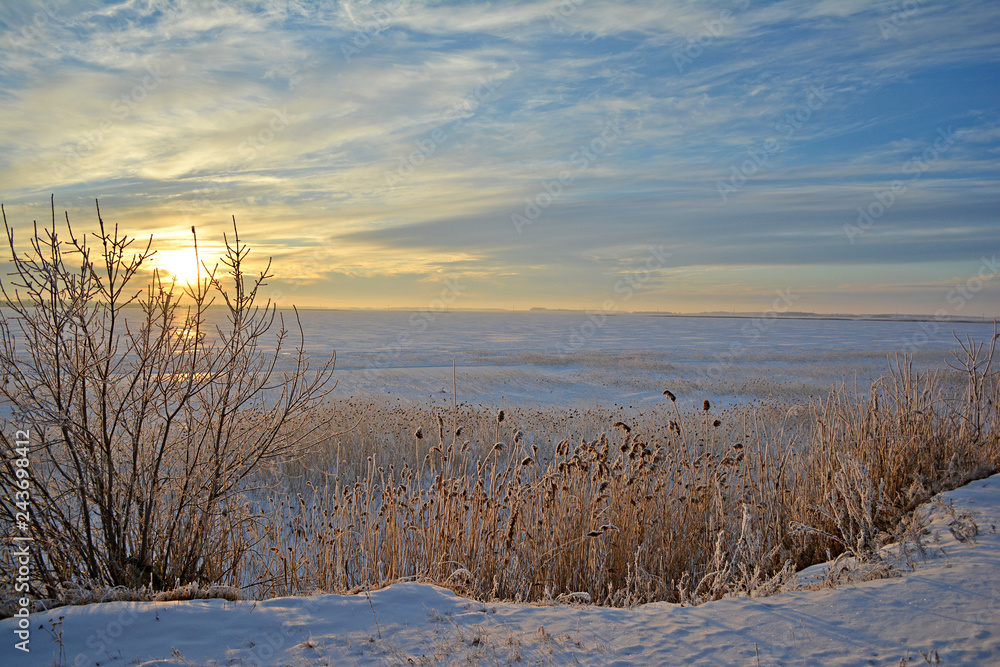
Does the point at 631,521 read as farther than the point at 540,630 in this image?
Yes

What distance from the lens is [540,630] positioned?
315 cm

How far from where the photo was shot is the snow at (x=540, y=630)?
289cm

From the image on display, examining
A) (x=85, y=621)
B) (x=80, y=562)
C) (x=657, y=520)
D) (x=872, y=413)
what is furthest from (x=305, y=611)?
(x=872, y=413)

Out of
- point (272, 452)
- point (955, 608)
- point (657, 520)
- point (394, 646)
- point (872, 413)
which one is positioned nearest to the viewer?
point (394, 646)

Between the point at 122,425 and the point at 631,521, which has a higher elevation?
the point at 122,425

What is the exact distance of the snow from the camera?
2889 millimetres

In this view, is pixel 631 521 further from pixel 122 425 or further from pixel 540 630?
pixel 122 425

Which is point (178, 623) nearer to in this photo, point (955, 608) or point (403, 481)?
point (403, 481)

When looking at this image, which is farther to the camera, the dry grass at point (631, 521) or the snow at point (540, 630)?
the dry grass at point (631, 521)

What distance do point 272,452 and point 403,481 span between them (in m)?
1.44

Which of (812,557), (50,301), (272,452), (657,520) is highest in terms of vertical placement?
(50,301)

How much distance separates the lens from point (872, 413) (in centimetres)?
660

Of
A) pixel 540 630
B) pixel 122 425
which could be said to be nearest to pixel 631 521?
pixel 540 630

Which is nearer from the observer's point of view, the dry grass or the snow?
the snow
